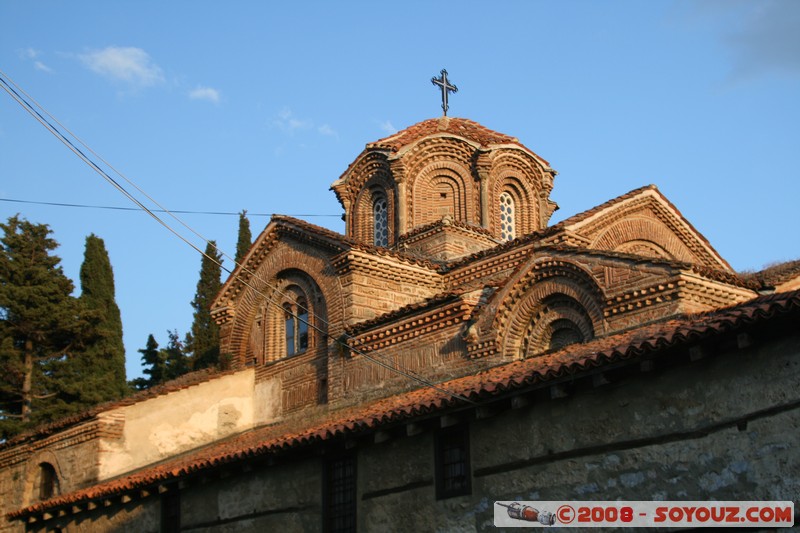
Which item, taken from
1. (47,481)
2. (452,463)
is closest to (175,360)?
(47,481)

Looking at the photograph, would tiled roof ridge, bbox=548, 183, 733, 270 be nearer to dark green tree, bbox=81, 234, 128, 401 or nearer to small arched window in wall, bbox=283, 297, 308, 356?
small arched window in wall, bbox=283, 297, 308, 356

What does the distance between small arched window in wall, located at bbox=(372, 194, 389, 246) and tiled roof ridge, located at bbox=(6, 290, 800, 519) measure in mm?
5376

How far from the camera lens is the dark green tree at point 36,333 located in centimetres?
2441

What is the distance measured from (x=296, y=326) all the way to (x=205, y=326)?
1078 centimetres

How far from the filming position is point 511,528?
11133mm

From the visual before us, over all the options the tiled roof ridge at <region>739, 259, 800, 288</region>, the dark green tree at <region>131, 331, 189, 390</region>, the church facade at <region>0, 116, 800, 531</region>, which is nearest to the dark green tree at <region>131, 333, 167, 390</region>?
the dark green tree at <region>131, 331, 189, 390</region>

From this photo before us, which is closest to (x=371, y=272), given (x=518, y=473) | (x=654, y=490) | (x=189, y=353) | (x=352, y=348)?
(x=352, y=348)

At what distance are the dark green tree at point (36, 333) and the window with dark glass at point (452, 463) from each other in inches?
585

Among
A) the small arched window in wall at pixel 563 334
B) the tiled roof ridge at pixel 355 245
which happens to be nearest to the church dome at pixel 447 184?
the tiled roof ridge at pixel 355 245

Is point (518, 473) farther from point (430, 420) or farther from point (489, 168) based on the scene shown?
point (489, 168)

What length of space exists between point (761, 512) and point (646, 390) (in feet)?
5.60

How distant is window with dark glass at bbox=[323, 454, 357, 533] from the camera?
1328 centimetres

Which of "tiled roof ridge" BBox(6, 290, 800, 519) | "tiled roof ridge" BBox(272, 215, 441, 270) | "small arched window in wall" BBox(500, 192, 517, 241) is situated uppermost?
"small arched window in wall" BBox(500, 192, 517, 241)

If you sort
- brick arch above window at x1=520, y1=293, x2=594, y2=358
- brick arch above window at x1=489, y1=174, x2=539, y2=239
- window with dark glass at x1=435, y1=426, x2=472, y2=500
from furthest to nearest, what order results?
brick arch above window at x1=489, y1=174, x2=539, y2=239
brick arch above window at x1=520, y1=293, x2=594, y2=358
window with dark glass at x1=435, y1=426, x2=472, y2=500
